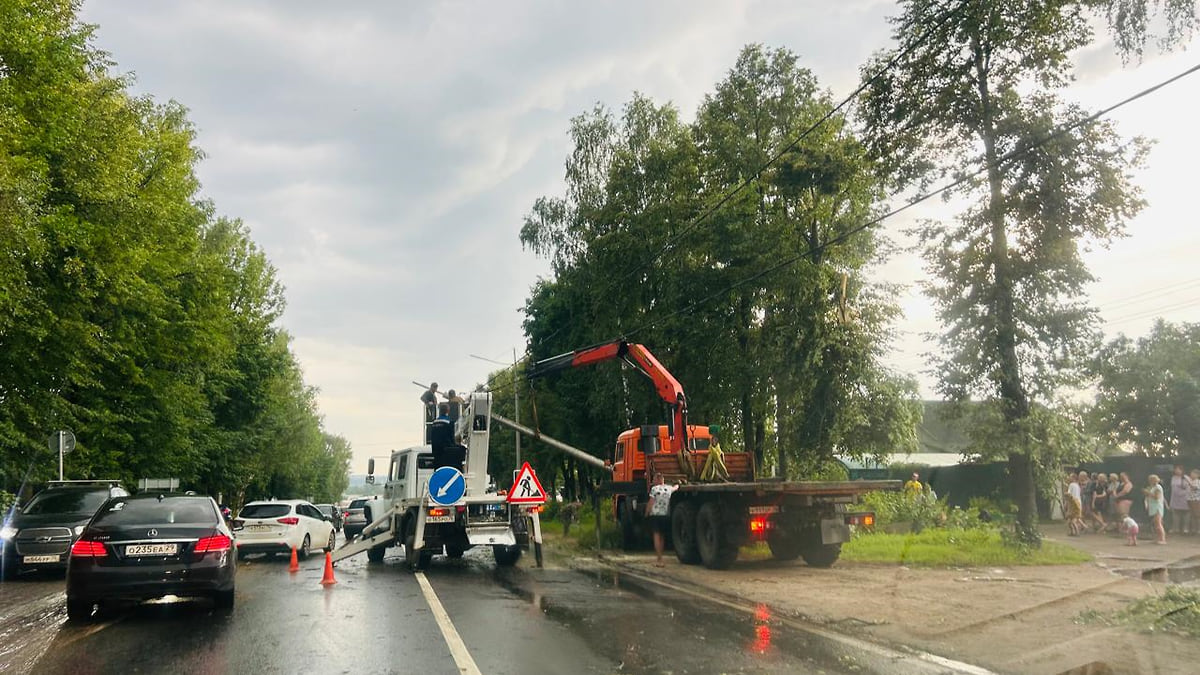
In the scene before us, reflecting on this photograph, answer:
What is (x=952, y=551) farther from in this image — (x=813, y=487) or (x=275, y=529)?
(x=275, y=529)

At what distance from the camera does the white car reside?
19891 mm

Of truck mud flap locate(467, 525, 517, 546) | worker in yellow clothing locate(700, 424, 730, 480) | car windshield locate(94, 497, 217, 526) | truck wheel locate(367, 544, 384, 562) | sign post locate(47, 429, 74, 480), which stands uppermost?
sign post locate(47, 429, 74, 480)

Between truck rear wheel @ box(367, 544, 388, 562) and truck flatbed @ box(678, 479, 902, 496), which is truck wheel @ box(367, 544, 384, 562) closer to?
truck rear wheel @ box(367, 544, 388, 562)

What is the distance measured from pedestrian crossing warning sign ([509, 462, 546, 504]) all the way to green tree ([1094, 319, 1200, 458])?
114 feet

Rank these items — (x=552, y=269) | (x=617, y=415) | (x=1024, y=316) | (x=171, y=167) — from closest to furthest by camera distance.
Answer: (x=1024, y=316), (x=171, y=167), (x=617, y=415), (x=552, y=269)

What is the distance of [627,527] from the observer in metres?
19.6

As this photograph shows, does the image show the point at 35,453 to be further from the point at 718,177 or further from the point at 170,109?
the point at 718,177

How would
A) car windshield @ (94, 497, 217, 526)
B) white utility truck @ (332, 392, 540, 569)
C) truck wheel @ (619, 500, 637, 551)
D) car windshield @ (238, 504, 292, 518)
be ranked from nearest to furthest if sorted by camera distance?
car windshield @ (94, 497, 217, 526) < white utility truck @ (332, 392, 540, 569) < truck wheel @ (619, 500, 637, 551) < car windshield @ (238, 504, 292, 518)

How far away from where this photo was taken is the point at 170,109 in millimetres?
32344

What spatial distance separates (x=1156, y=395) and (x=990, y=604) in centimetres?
3961

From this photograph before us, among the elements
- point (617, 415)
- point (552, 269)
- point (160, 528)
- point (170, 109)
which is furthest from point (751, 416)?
point (170, 109)

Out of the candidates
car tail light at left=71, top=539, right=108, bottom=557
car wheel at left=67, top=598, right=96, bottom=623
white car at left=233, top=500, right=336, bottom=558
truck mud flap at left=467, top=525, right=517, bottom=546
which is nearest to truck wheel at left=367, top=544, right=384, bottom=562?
white car at left=233, top=500, right=336, bottom=558

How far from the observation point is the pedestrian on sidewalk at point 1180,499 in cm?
1886

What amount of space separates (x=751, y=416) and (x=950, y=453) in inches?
1007
